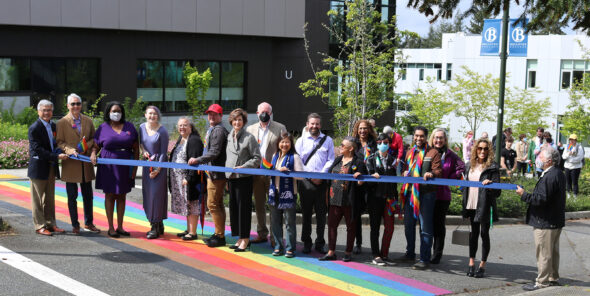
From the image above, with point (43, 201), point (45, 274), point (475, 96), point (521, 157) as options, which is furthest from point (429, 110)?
point (45, 274)

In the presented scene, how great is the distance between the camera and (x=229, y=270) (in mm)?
8867

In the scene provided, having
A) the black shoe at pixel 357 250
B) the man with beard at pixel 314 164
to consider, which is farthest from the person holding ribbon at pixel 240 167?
the black shoe at pixel 357 250

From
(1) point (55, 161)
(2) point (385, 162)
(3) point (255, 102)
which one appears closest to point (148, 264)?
(1) point (55, 161)

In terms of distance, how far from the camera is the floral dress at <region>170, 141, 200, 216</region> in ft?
33.7

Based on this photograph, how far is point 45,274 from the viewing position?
8297mm

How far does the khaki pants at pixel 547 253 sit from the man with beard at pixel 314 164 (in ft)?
9.13

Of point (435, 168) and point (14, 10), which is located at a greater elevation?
point (14, 10)

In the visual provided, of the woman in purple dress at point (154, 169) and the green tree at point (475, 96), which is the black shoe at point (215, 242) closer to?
the woman in purple dress at point (154, 169)

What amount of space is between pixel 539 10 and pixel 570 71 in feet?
145

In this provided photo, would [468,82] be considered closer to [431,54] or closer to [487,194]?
[431,54]

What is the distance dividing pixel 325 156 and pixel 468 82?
3623 centimetres

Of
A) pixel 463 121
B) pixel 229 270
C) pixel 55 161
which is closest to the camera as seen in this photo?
pixel 229 270

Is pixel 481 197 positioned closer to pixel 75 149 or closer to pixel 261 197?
pixel 261 197

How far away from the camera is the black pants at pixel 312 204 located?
973 centimetres
